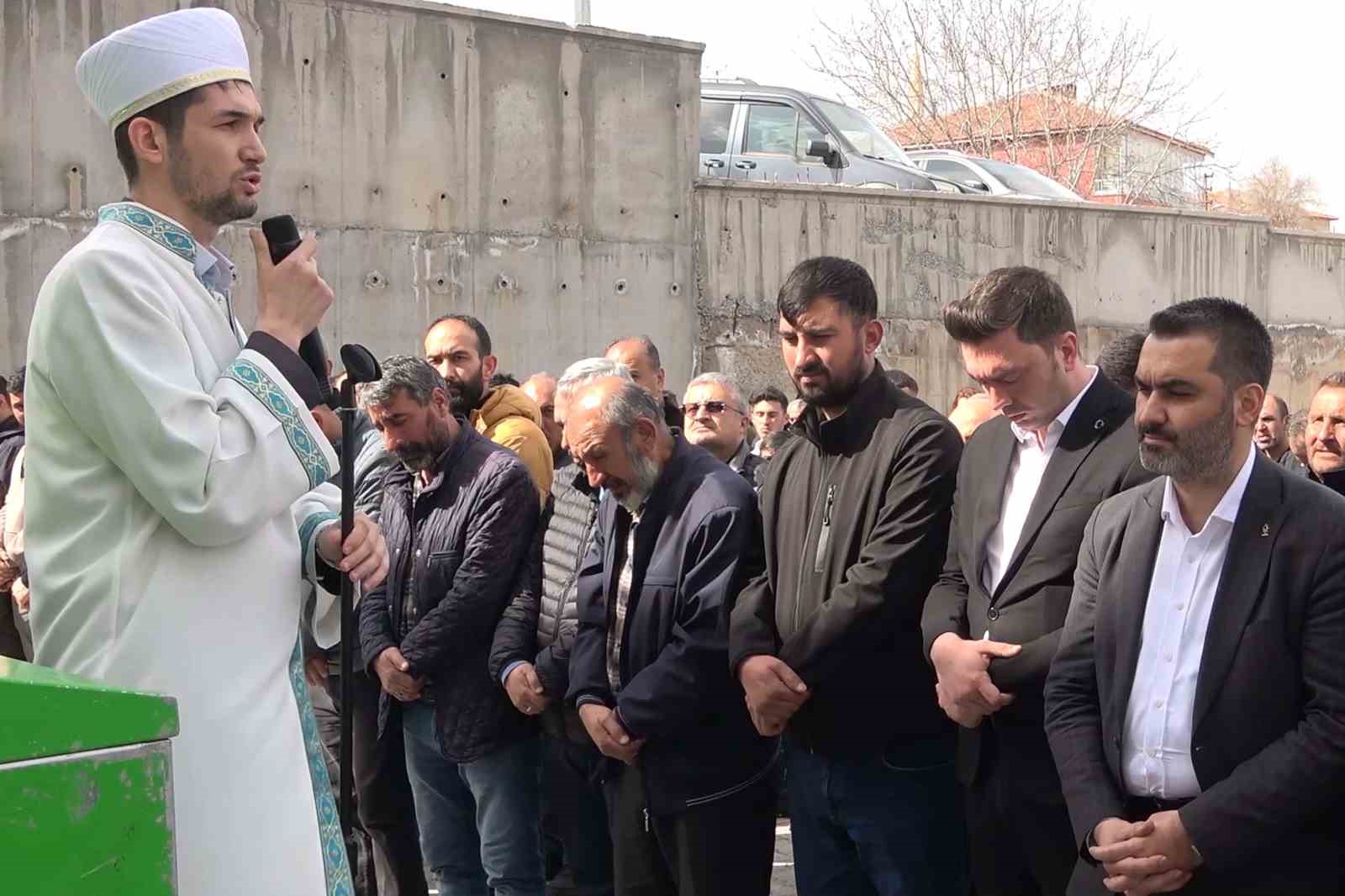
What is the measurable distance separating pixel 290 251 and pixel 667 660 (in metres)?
2.32

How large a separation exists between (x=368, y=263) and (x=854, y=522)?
9.58 m

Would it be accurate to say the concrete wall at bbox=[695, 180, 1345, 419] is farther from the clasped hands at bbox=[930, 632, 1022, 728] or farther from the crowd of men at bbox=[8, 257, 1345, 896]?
the clasped hands at bbox=[930, 632, 1022, 728]

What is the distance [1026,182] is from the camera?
18844 millimetres

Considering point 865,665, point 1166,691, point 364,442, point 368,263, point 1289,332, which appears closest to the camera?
point 1166,691

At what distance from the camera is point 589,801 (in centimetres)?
581

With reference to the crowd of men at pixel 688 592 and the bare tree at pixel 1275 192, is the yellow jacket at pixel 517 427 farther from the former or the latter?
the bare tree at pixel 1275 192

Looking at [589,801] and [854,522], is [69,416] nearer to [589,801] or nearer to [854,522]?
[854,522]

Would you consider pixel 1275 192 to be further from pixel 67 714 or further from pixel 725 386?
pixel 67 714

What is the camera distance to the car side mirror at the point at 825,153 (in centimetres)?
1622

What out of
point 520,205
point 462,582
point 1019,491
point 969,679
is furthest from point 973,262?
point 969,679

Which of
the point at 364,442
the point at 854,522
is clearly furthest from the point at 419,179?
→ the point at 854,522

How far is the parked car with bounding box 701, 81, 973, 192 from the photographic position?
651 inches

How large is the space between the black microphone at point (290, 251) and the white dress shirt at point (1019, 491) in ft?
6.40

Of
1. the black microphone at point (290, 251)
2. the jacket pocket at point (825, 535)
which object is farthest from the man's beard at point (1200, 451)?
the black microphone at point (290, 251)
